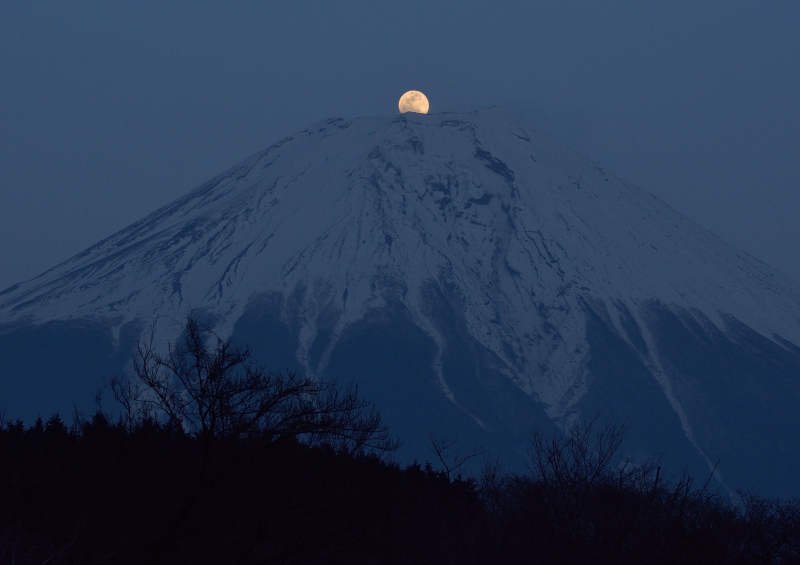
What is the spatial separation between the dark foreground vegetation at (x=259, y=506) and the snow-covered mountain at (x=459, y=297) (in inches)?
2892

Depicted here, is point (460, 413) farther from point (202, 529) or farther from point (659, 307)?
point (202, 529)

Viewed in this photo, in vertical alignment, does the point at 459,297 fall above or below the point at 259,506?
above

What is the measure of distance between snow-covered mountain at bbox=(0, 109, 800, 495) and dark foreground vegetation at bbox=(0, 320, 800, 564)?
2892 inches

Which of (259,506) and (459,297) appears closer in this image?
(259,506)

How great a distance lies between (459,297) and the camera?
107 m

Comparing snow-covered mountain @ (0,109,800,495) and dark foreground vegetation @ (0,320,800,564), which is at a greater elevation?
snow-covered mountain @ (0,109,800,495)

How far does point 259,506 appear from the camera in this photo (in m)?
12.2

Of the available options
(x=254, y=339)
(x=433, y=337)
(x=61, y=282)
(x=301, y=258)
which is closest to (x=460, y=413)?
(x=433, y=337)

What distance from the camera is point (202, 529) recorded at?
34.7 ft

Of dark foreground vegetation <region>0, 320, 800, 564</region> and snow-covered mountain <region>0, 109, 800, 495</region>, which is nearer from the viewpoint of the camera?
dark foreground vegetation <region>0, 320, 800, 564</region>

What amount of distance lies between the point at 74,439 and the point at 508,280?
9650 centimetres

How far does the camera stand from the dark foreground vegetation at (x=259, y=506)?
35.0ft

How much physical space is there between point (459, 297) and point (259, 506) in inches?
3767

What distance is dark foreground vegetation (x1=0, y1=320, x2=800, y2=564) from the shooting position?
10680 mm
